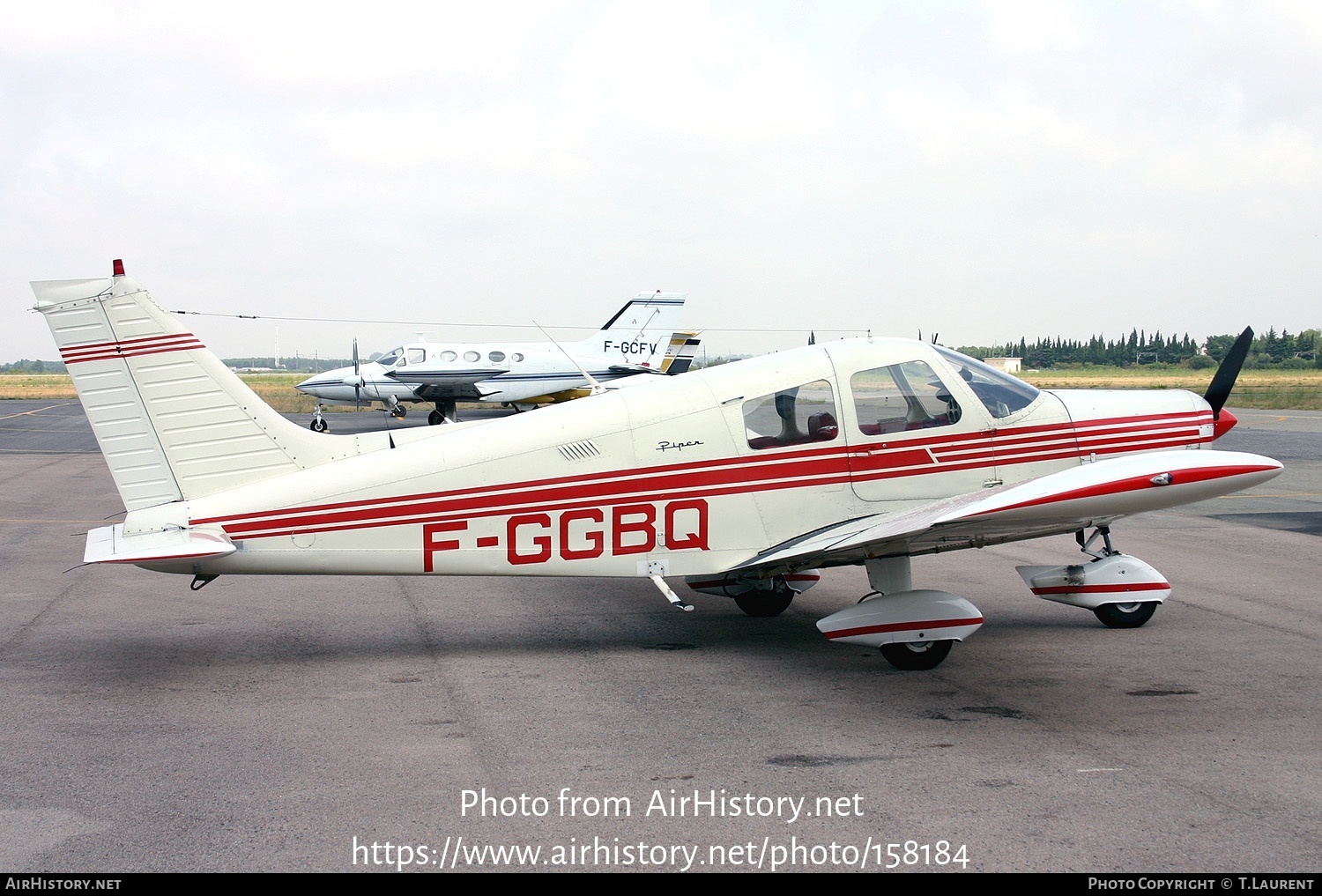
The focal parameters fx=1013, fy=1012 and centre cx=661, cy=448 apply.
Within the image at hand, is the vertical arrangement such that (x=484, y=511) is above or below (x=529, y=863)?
above

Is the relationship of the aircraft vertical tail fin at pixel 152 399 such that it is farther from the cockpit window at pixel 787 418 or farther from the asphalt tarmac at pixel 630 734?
the cockpit window at pixel 787 418

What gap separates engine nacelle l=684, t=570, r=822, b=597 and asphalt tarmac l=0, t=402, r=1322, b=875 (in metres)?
0.23

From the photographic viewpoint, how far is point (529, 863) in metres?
4.13

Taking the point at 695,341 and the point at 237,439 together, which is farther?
the point at 695,341

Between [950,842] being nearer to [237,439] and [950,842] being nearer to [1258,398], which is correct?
[237,439]

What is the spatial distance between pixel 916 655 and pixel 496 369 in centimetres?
3035

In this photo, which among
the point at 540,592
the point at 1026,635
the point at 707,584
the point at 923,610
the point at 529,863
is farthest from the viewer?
the point at 540,592

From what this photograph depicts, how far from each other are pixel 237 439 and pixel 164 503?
0.63 meters

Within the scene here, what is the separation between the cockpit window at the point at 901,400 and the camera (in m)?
7.34

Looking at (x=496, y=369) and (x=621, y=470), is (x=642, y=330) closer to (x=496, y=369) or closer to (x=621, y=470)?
(x=496, y=369)

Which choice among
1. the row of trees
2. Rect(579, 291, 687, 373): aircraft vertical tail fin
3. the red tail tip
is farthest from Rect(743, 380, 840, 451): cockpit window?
the row of trees

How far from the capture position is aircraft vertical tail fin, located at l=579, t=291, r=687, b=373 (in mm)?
38750

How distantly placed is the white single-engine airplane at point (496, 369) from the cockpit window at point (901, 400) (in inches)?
1091

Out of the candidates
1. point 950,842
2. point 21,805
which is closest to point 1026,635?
point 950,842
